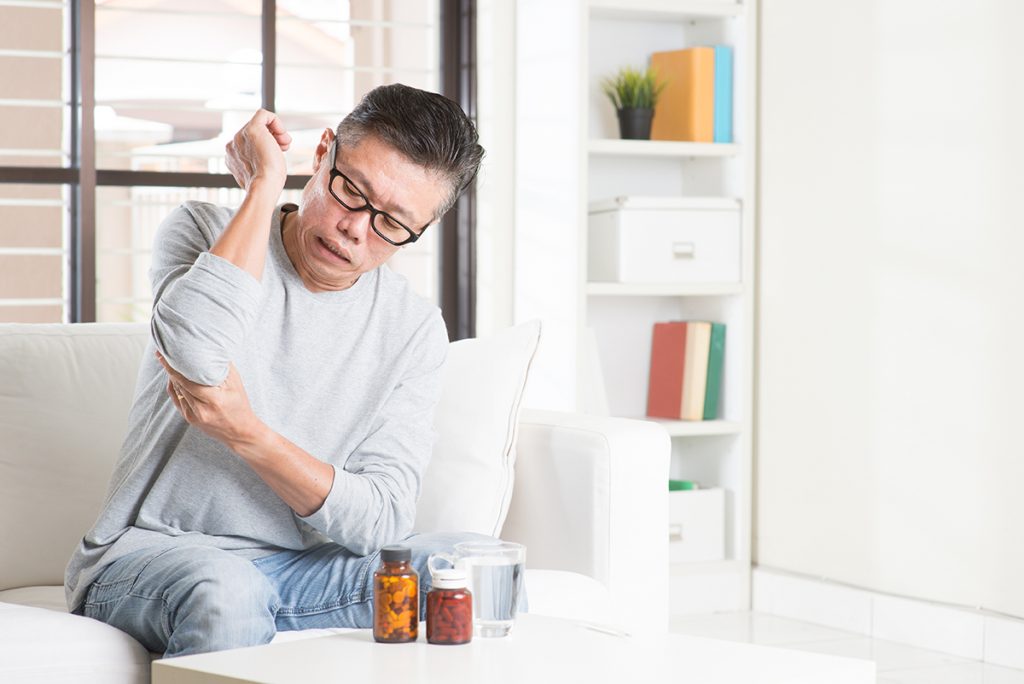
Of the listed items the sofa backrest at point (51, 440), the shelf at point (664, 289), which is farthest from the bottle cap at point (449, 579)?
the shelf at point (664, 289)

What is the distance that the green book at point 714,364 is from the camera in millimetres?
3566

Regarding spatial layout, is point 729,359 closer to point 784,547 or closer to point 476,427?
point 784,547

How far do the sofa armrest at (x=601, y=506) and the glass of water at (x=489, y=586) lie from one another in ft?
2.04

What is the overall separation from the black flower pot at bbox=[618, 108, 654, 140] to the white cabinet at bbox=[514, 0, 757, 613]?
6 centimetres

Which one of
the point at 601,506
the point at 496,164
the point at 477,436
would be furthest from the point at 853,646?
the point at 496,164

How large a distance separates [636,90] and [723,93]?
0.25 metres

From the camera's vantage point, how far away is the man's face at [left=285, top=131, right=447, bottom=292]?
69.1 inches

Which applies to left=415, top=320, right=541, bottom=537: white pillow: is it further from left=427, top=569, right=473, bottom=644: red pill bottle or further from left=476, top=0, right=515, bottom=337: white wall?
left=476, top=0, right=515, bottom=337: white wall

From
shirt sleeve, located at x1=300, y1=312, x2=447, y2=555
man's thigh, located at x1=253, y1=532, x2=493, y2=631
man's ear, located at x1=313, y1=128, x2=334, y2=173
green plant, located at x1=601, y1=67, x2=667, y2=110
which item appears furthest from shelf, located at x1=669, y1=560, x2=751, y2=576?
man's ear, located at x1=313, y1=128, x2=334, y2=173

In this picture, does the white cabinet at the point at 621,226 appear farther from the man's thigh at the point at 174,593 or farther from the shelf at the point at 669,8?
the man's thigh at the point at 174,593

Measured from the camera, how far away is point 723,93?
3.55 m

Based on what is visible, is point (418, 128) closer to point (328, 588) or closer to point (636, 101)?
point (328, 588)

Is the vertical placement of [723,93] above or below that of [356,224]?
above

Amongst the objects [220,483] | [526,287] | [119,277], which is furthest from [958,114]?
[119,277]
